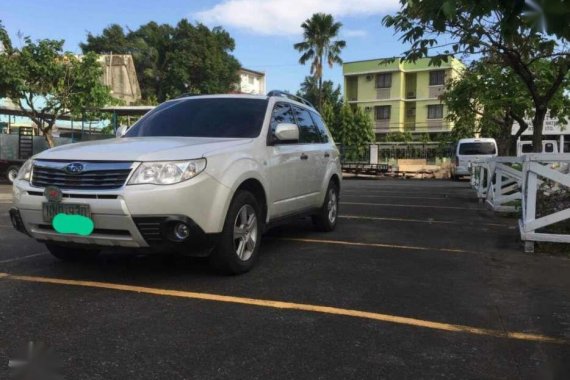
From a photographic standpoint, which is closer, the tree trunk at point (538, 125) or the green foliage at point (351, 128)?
the tree trunk at point (538, 125)

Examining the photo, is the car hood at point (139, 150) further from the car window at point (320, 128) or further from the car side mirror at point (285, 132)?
the car window at point (320, 128)

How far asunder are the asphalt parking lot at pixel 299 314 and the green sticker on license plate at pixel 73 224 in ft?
1.68

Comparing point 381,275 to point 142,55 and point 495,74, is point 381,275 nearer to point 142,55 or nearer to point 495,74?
point 495,74

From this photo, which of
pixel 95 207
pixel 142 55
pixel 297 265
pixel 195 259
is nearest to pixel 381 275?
pixel 297 265

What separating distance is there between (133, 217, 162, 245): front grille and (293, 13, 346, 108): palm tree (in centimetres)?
3995

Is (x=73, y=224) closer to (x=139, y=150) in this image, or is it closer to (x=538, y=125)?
(x=139, y=150)

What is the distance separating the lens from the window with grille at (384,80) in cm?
5291

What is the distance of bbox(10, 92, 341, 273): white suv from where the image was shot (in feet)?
15.4

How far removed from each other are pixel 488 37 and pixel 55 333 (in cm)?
978

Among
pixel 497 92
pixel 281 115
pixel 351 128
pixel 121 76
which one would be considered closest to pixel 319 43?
pixel 351 128

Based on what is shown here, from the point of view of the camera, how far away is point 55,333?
12.6 feet

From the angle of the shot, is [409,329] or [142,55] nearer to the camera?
[409,329]

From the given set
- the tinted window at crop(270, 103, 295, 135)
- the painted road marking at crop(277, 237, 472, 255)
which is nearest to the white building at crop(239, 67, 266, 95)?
the painted road marking at crop(277, 237, 472, 255)

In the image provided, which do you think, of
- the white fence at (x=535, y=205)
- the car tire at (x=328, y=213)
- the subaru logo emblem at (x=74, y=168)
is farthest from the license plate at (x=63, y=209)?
the white fence at (x=535, y=205)
